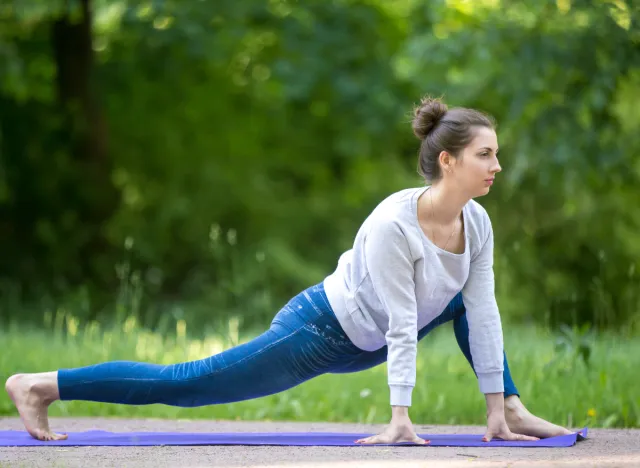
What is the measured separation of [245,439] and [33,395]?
908 millimetres

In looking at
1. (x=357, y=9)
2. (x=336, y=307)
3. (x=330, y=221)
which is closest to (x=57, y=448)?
(x=336, y=307)

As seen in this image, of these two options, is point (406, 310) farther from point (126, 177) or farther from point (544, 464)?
point (126, 177)

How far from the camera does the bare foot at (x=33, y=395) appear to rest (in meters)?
3.79

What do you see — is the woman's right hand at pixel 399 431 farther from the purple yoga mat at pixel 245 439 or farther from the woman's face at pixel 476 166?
the woman's face at pixel 476 166

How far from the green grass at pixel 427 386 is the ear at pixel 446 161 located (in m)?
1.79

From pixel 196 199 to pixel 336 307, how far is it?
10.3 metres

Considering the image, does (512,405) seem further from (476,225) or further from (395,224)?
(395,224)

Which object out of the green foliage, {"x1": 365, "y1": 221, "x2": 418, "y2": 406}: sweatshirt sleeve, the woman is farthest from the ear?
the green foliage

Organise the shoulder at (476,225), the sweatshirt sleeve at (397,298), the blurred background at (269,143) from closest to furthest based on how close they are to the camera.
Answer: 1. the sweatshirt sleeve at (397,298)
2. the shoulder at (476,225)
3. the blurred background at (269,143)

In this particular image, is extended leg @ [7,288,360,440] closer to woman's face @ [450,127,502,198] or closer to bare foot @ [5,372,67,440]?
bare foot @ [5,372,67,440]

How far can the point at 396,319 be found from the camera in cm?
345

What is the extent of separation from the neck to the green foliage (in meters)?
5.29

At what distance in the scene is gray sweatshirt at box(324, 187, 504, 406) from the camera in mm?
3457

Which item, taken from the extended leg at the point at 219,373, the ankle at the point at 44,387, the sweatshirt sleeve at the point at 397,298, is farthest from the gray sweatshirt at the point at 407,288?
the ankle at the point at 44,387
